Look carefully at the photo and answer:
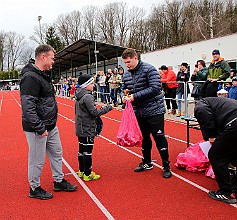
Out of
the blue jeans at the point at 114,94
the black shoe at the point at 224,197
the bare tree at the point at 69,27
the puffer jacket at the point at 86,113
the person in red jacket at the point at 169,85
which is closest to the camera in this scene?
the black shoe at the point at 224,197

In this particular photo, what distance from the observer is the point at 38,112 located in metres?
4.18

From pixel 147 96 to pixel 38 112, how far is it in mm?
1656

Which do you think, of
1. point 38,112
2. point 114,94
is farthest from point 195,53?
point 38,112

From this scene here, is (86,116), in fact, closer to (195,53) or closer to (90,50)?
(195,53)

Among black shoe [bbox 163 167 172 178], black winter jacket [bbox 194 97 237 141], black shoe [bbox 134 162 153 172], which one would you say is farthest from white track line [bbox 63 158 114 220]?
black winter jacket [bbox 194 97 237 141]

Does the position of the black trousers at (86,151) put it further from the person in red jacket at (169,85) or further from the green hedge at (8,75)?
the green hedge at (8,75)

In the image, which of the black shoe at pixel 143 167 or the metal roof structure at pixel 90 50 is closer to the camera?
the black shoe at pixel 143 167

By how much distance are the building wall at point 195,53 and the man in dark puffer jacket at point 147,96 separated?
445 inches

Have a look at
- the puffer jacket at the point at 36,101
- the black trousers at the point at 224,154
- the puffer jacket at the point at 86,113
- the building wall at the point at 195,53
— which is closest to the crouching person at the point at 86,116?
the puffer jacket at the point at 86,113

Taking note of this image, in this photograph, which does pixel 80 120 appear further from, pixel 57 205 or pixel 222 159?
pixel 222 159

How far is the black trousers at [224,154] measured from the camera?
3766 millimetres

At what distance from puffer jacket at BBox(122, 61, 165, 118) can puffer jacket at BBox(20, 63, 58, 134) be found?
4.44 ft

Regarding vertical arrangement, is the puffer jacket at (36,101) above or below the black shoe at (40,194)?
above

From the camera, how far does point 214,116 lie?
153 inches
